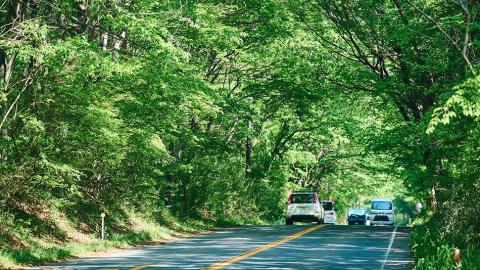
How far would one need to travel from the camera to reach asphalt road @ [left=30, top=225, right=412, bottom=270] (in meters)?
15.6

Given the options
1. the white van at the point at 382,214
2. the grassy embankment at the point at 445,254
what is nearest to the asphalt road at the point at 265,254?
the grassy embankment at the point at 445,254

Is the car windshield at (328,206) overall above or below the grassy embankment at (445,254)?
above

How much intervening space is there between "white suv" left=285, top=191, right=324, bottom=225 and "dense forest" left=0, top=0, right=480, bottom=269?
9.51 feet

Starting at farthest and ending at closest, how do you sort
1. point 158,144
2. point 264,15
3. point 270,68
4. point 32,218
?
point 270,68, point 264,15, point 158,144, point 32,218

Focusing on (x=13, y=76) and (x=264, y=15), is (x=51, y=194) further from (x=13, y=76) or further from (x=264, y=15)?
(x=264, y=15)

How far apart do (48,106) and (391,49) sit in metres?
13.3

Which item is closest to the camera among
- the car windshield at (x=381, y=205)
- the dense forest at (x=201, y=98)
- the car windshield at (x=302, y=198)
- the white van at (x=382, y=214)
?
the dense forest at (x=201, y=98)

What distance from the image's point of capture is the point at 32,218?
20.2 meters

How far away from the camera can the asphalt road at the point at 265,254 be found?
1561cm

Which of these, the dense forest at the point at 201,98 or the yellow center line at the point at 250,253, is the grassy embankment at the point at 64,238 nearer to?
the dense forest at the point at 201,98

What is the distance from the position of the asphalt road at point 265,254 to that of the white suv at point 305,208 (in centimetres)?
1329

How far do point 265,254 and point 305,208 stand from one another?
2060cm

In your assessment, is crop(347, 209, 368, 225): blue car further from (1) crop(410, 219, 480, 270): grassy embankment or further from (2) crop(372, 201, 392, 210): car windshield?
(1) crop(410, 219, 480, 270): grassy embankment

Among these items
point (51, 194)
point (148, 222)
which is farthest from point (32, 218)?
point (148, 222)
